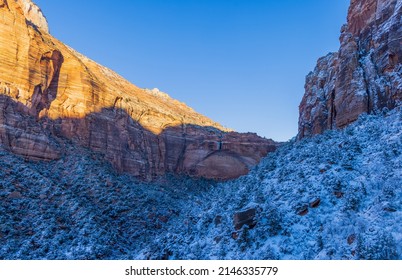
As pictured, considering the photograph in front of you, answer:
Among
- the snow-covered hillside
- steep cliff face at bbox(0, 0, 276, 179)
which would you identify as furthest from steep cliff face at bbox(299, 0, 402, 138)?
steep cliff face at bbox(0, 0, 276, 179)

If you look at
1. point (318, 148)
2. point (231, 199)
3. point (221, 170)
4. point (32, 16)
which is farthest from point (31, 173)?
point (32, 16)

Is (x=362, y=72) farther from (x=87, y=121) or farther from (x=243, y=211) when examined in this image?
(x=87, y=121)

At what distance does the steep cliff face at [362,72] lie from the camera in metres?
24.8

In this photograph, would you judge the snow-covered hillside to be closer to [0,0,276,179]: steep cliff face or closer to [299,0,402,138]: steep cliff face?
[299,0,402,138]: steep cliff face

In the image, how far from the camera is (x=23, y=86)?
30.0 metres

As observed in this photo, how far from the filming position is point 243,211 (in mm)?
16969

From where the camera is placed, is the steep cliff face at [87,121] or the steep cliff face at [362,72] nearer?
the steep cliff face at [362,72]

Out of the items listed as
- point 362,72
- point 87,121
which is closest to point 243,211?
point 362,72

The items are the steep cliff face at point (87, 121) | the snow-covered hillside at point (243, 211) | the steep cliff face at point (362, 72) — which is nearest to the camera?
the snow-covered hillside at point (243, 211)

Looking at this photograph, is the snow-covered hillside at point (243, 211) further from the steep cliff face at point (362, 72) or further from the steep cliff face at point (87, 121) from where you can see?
the steep cliff face at point (87, 121)

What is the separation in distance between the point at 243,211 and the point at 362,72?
64.0 ft

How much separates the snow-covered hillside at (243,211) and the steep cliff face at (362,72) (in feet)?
7.54

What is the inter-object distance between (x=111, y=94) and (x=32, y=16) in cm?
6174

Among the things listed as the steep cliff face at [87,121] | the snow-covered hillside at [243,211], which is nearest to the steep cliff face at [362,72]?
the snow-covered hillside at [243,211]
